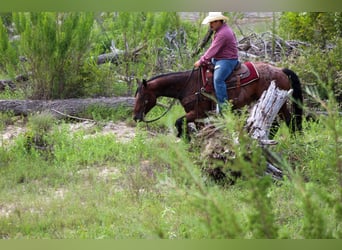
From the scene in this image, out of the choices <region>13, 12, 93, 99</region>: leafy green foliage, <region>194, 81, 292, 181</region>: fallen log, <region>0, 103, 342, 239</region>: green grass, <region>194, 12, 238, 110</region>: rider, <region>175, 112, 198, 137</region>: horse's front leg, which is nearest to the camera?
<region>0, 103, 342, 239</region>: green grass

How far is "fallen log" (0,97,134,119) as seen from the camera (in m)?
9.42

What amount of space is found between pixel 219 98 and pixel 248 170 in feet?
19.0

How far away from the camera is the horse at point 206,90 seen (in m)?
7.51

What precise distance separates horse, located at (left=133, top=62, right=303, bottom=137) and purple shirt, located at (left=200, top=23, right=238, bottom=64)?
0.35 m

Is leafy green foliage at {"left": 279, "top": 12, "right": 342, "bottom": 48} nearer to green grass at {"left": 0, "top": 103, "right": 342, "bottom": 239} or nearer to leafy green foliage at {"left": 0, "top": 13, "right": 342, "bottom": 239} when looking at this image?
leafy green foliage at {"left": 0, "top": 13, "right": 342, "bottom": 239}

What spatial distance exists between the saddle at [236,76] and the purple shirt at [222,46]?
10.5 inches

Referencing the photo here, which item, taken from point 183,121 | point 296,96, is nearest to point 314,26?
→ point 296,96

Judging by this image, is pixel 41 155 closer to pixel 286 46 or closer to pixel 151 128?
pixel 151 128

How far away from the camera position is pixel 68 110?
952cm

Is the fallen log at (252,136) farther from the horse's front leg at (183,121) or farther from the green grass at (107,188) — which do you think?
the horse's front leg at (183,121)

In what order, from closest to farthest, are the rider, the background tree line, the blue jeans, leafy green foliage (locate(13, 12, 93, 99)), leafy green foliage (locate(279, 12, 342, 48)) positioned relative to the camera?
1. the rider
2. the blue jeans
3. leafy green foliage (locate(13, 12, 93, 99))
4. the background tree line
5. leafy green foliage (locate(279, 12, 342, 48))

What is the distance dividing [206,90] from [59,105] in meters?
3.26

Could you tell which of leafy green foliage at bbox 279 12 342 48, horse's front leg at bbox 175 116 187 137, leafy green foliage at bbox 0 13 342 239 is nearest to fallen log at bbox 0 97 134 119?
leafy green foliage at bbox 0 13 342 239

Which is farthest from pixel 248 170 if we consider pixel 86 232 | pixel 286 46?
pixel 286 46
